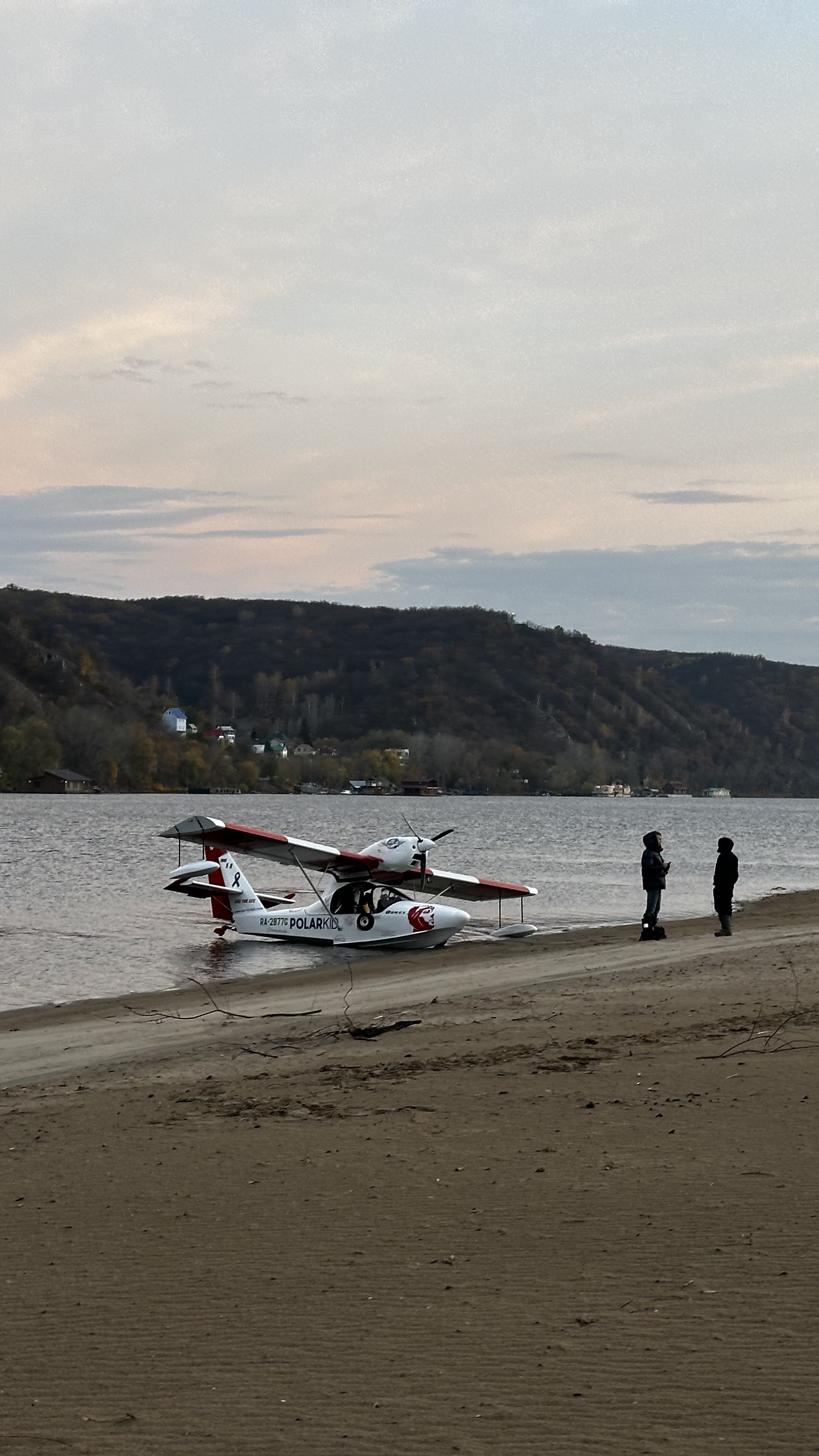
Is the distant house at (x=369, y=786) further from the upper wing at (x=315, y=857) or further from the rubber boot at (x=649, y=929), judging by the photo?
the rubber boot at (x=649, y=929)

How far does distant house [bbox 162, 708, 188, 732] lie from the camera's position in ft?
586

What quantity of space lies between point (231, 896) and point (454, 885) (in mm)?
4740

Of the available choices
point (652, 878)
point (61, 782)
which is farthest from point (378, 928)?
point (61, 782)

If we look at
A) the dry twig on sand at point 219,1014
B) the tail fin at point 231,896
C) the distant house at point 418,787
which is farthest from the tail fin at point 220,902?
the distant house at point 418,787

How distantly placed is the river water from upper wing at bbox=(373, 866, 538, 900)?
3.04ft

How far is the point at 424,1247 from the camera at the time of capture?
5871 millimetres

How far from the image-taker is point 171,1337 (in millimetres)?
5008

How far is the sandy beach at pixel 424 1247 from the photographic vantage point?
422 cm

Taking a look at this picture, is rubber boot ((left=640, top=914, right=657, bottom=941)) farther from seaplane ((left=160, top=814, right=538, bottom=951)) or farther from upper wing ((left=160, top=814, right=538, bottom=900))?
upper wing ((left=160, top=814, right=538, bottom=900))

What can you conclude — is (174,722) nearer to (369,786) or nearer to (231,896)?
(369,786)

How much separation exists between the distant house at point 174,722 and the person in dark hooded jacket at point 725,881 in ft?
520

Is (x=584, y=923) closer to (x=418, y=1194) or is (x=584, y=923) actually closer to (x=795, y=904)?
(x=795, y=904)

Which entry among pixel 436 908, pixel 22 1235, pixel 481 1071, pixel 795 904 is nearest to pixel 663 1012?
pixel 481 1071

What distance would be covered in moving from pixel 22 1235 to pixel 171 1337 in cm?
178
